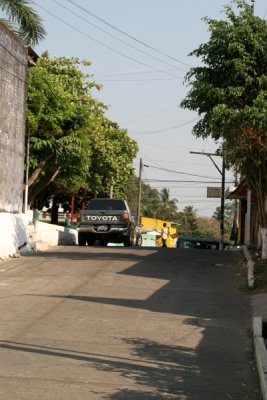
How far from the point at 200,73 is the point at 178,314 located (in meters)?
9.11

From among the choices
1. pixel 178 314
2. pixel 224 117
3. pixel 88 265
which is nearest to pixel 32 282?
pixel 88 265

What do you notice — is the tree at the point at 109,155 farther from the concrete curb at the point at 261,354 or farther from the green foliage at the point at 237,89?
the concrete curb at the point at 261,354

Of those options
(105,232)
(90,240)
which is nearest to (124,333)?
(105,232)

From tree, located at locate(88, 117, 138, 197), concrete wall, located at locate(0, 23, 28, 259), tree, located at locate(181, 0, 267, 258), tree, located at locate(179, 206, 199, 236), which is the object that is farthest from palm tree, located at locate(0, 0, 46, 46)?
tree, located at locate(179, 206, 199, 236)

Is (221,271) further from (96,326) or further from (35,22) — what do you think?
(35,22)

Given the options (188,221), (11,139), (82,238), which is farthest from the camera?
(188,221)

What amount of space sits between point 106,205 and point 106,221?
102 centimetres

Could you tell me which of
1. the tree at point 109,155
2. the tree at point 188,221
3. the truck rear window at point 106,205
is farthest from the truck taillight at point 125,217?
the tree at point 188,221

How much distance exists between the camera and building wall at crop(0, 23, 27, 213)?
21.1 meters

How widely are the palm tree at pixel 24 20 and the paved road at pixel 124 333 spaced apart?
33.2 ft

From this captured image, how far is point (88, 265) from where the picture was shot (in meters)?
18.1

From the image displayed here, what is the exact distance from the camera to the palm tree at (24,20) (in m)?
24.1

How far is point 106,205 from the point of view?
27469 mm

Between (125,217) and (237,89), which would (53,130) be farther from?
(237,89)
